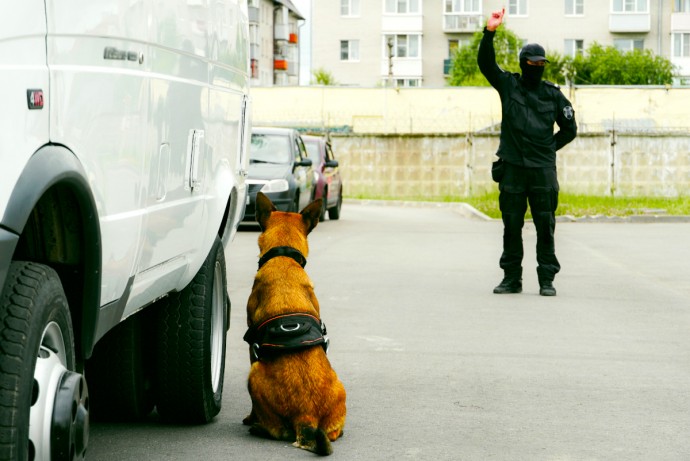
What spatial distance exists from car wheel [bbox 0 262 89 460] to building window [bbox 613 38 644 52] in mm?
80337

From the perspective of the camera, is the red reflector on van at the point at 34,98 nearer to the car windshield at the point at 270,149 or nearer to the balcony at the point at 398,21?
the car windshield at the point at 270,149

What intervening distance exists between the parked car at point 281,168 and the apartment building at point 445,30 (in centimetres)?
6064

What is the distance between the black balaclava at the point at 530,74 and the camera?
11.2 m

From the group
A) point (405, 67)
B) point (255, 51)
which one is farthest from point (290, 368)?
point (255, 51)

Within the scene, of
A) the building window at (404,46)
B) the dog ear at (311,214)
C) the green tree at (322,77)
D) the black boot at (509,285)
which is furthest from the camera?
the building window at (404,46)

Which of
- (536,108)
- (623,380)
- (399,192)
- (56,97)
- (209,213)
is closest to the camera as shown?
(56,97)

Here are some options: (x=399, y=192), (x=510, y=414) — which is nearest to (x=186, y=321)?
(x=510, y=414)

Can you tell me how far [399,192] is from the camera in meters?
37.4

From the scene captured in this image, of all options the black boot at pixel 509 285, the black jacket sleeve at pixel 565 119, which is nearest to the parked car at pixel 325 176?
the black boot at pixel 509 285

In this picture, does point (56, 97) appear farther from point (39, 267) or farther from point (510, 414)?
point (510, 414)

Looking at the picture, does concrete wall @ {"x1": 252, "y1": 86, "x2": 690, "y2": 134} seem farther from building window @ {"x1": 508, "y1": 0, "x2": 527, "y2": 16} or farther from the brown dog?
the brown dog

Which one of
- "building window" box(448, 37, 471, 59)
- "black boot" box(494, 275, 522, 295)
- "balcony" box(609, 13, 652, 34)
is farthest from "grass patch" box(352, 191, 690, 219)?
"building window" box(448, 37, 471, 59)

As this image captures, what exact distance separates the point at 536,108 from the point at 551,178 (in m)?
0.66

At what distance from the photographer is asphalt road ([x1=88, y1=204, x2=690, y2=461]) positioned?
17.4 ft
